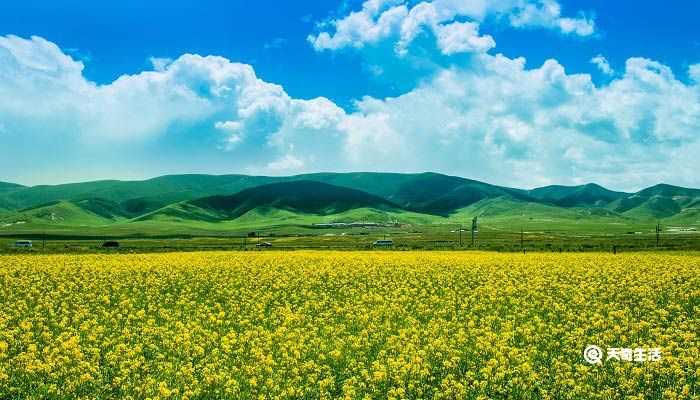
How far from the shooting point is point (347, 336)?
63.4ft

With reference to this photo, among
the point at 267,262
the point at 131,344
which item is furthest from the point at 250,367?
the point at 267,262

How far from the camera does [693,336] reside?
17531 mm

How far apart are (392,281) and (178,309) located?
12.3 metres

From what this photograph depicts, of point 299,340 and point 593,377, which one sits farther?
point 299,340

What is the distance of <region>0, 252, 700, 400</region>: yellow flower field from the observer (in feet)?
46.2

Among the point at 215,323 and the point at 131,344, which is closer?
the point at 131,344

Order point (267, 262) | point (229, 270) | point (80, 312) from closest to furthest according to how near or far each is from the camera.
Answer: point (80, 312)
point (229, 270)
point (267, 262)

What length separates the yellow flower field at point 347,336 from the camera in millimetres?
14094

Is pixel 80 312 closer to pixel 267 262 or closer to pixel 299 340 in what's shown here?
pixel 299 340

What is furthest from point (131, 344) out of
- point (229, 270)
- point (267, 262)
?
point (267, 262)

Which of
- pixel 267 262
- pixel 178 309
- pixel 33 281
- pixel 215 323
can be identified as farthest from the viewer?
pixel 267 262

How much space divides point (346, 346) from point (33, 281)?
874 inches

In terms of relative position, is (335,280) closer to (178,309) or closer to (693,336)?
(178,309)

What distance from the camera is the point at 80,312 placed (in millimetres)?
22828
